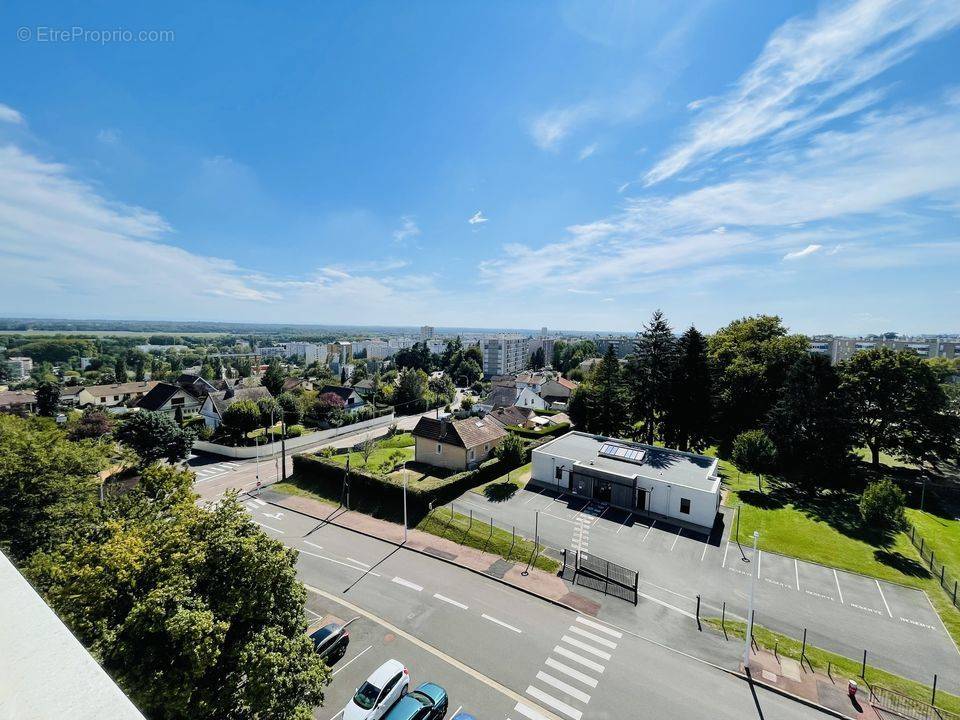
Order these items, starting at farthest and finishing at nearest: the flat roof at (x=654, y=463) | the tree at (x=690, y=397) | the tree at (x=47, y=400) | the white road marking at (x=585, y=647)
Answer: the tree at (x=47, y=400)
the tree at (x=690, y=397)
the flat roof at (x=654, y=463)
the white road marking at (x=585, y=647)

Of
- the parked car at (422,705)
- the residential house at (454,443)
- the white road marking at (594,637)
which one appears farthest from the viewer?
the residential house at (454,443)

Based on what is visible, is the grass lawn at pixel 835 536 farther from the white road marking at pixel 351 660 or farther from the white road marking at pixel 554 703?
the white road marking at pixel 351 660

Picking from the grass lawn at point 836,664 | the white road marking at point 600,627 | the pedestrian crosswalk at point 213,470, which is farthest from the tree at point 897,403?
the pedestrian crosswalk at point 213,470

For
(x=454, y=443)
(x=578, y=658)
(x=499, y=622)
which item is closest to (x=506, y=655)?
(x=499, y=622)

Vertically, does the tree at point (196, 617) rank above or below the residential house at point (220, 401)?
above

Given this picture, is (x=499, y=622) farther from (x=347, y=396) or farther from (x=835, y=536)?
(x=347, y=396)

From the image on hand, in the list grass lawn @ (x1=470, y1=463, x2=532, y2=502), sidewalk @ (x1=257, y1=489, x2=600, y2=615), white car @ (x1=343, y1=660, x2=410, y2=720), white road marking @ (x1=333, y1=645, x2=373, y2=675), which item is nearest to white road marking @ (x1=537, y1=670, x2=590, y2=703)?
sidewalk @ (x1=257, y1=489, x2=600, y2=615)
